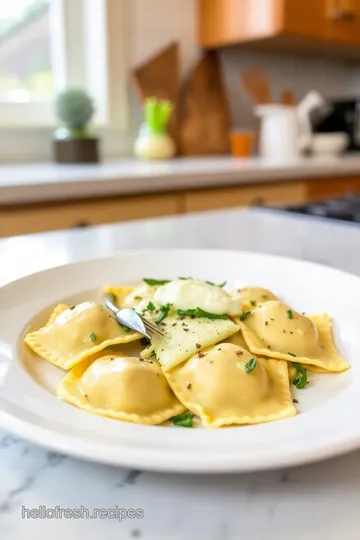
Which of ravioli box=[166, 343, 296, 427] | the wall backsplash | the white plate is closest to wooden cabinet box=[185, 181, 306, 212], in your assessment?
the wall backsplash

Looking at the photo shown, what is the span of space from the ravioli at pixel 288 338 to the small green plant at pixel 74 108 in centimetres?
172

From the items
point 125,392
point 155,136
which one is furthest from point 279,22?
point 125,392

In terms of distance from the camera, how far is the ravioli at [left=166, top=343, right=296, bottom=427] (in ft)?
1.36

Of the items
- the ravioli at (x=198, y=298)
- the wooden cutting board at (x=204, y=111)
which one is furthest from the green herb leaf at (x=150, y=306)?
the wooden cutting board at (x=204, y=111)

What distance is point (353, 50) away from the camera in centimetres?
308

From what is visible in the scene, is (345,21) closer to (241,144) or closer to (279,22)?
(279,22)

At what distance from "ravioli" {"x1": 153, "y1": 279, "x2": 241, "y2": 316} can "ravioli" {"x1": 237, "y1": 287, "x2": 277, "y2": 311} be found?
1.1 inches

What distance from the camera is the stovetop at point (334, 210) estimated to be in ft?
4.15

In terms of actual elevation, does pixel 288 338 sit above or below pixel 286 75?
below

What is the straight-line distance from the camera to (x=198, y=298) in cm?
55

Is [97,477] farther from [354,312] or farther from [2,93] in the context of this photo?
[2,93]

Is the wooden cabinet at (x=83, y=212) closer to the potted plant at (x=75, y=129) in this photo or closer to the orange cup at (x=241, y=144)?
the potted plant at (x=75, y=129)

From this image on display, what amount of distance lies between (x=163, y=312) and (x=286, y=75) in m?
2.80

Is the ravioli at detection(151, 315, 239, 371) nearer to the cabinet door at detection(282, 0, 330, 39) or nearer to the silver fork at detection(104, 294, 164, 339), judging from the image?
the silver fork at detection(104, 294, 164, 339)
